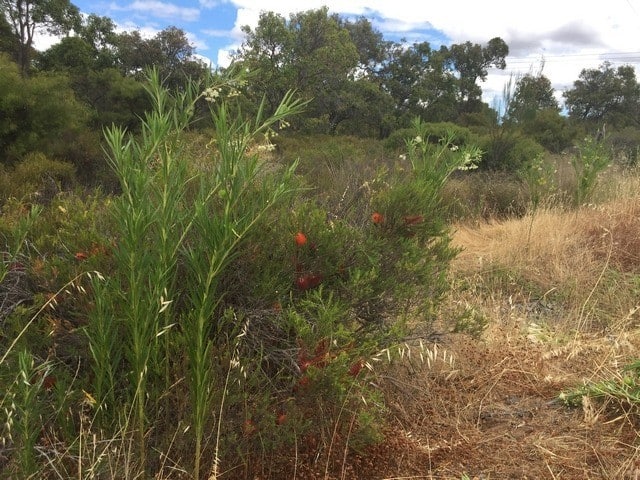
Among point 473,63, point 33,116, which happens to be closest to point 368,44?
point 473,63

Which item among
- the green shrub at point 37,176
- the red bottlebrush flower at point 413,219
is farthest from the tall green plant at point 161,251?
the green shrub at point 37,176

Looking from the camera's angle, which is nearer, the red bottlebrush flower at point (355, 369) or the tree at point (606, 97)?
the red bottlebrush flower at point (355, 369)

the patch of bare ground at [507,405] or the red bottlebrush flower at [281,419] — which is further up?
the red bottlebrush flower at [281,419]

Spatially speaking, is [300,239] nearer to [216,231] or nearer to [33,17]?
[216,231]

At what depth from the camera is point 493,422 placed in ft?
8.54

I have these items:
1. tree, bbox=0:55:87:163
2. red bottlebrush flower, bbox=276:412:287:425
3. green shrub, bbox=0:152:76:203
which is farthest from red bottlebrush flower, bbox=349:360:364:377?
tree, bbox=0:55:87:163

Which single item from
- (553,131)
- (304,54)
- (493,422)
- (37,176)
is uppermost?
(304,54)

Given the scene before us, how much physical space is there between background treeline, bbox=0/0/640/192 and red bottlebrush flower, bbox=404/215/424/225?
99cm

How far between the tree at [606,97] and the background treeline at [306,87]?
0.09 m

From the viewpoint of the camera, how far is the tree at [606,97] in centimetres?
4050

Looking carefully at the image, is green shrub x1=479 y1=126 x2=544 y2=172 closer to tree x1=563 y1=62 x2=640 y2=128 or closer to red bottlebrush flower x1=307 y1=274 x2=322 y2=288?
red bottlebrush flower x1=307 y1=274 x2=322 y2=288

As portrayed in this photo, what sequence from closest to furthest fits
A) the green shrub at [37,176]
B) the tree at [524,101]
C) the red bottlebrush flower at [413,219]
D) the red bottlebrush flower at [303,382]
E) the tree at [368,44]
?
the red bottlebrush flower at [303,382] → the red bottlebrush flower at [413,219] → the green shrub at [37,176] → the tree at [524,101] → the tree at [368,44]

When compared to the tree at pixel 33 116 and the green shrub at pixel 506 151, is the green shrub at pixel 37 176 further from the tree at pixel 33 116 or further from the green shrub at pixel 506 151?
the green shrub at pixel 506 151

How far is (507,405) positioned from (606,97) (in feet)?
152
